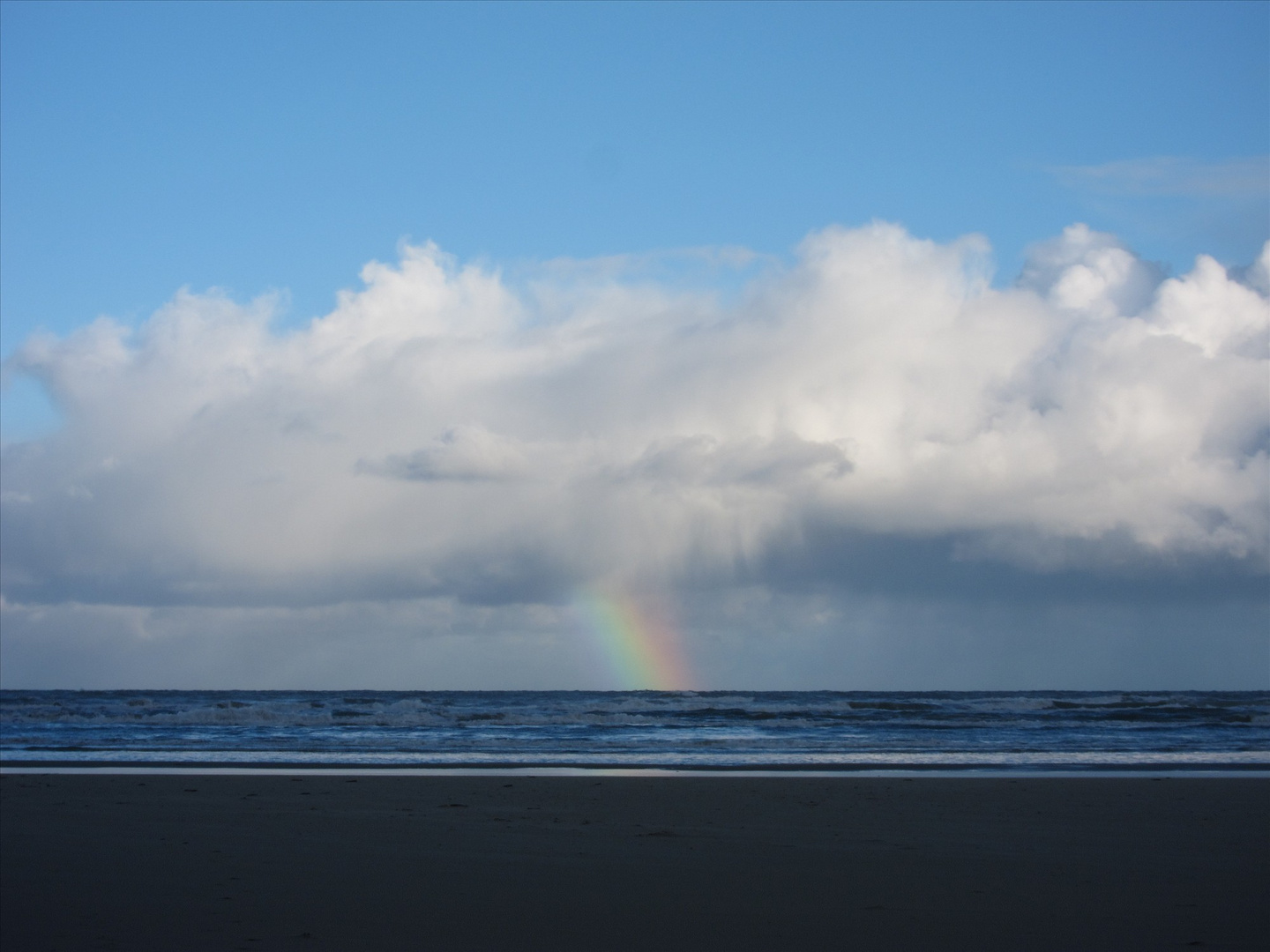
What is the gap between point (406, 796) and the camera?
14.8 m

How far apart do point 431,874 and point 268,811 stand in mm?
4927

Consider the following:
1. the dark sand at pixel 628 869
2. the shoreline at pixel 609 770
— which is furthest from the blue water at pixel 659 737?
the dark sand at pixel 628 869

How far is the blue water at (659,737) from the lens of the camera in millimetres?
23031

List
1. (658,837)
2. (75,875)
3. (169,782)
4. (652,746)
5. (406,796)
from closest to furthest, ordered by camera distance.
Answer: (75,875) → (658,837) → (406,796) → (169,782) → (652,746)

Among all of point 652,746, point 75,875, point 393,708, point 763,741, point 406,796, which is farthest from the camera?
point 393,708

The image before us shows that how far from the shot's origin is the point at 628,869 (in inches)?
372

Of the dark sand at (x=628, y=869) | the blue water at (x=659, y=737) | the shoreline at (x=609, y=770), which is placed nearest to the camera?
the dark sand at (x=628, y=869)

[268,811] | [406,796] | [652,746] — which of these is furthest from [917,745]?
[268,811]

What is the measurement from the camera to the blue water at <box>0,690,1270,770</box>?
75.6 ft

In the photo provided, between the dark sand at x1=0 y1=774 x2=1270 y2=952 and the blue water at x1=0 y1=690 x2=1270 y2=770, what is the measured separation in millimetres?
7387

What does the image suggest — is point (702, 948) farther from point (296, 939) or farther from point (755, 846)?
point (755, 846)

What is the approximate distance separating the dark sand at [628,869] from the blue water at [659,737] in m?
7.39

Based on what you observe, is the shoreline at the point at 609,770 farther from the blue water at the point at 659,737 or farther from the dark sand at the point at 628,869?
the dark sand at the point at 628,869

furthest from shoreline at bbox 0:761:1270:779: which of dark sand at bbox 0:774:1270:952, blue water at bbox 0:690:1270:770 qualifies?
dark sand at bbox 0:774:1270:952
